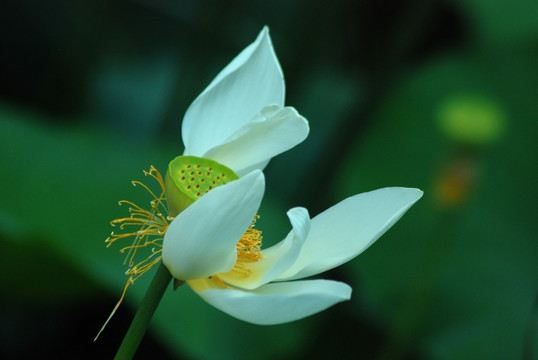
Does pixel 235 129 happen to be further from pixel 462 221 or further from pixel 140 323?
pixel 462 221

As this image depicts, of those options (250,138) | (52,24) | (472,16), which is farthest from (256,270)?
(472,16)

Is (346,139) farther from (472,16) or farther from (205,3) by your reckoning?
(472,16)

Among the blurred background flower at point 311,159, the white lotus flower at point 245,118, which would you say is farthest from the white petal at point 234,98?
the blurred background flower at point 311,159

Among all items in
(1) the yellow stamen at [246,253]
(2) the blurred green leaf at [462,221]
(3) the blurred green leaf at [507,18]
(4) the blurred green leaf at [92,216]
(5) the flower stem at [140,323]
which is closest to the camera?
(5) the flower stem at [140,323]

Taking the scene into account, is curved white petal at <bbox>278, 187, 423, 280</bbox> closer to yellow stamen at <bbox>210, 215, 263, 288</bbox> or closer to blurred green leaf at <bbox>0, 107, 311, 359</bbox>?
yellow stamen at <bbox>210, 215, 263, 288</bbox>

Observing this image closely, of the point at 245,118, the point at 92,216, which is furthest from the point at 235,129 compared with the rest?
the point at 92,216

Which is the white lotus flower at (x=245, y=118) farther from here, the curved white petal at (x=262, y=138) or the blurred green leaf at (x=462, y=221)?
the blurred green leaf at (x=462, y=221)
